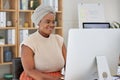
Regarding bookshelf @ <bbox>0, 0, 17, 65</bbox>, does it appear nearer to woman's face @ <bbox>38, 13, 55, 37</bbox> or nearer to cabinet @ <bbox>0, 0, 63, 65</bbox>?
cabinet @ <bbox>0, 0, 63, 65</bbox>

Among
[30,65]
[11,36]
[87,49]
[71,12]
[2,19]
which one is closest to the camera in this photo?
[87,49]

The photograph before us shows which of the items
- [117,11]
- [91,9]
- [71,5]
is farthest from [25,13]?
[117,11]

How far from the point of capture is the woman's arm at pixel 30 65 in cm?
187

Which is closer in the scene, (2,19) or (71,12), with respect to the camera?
(2,19)

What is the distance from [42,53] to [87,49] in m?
0.51

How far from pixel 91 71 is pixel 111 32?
321 millimetres

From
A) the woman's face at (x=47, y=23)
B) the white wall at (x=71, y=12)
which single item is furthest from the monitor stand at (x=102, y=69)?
the white wall at (x=71, y=12)

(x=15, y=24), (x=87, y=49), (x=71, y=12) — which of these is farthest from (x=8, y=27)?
(x=87, y=49)

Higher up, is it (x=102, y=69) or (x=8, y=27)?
(x=8, y=27)

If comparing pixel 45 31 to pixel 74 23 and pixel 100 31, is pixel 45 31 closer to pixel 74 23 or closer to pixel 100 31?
pixel 100 31

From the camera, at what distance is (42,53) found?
1.99 metres

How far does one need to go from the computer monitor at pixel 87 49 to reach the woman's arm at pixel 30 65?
1.02 ft

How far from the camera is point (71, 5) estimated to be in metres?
4.90

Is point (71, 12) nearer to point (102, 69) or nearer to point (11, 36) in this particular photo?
point (11, 36)
